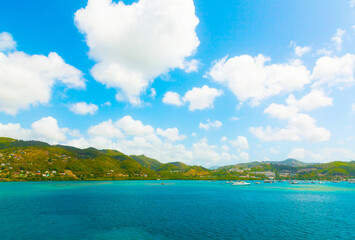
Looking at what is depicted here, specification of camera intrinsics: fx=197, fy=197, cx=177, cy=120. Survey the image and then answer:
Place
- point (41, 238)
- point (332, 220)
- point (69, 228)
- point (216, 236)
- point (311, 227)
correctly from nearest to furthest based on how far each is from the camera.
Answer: point (41, 238) → point (216, 236) → point (69, 228) → point (311, 227) → point (332, 220)

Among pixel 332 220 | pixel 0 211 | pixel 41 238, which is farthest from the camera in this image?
pixel 0 211

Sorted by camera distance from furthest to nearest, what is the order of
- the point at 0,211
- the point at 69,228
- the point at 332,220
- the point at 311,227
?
the point at 0,211, the point at 332,220, the point at 311,227, the point at 69,228

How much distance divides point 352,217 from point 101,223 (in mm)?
94308

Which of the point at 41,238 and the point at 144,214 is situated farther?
the point at 144,214

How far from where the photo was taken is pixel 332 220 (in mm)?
71625

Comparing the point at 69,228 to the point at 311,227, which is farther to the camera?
the point at 311,227

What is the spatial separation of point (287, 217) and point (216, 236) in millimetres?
40509

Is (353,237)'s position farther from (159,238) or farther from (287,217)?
(159,238)

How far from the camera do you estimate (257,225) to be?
6238 centimetres

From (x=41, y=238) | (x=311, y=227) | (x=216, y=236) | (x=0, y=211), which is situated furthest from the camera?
(x=0, y=211)

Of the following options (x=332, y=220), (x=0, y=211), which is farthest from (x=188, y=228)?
(x=0, y=211)

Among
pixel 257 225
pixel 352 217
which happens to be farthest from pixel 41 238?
pixel 352 217

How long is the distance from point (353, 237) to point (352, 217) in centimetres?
3427

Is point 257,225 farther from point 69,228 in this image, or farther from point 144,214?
point 69,228
